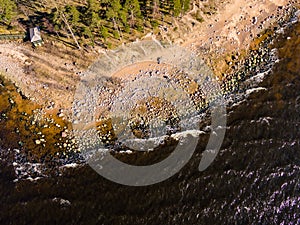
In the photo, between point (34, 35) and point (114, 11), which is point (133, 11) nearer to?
point (114, 11)

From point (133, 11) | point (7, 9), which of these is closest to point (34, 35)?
point (7, 9)

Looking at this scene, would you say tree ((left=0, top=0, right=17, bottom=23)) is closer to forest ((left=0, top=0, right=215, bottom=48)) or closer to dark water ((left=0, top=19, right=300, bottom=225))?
forest ((left=0, top=0, right=215, bottom=48))

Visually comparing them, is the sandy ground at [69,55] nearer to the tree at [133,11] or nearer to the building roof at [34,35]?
the building roof at [34,35]

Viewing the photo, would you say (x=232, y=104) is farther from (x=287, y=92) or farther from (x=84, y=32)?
(x=84, y=32)

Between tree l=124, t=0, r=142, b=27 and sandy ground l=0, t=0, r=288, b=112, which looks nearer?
tree l=124, t=0, r=142, b=27

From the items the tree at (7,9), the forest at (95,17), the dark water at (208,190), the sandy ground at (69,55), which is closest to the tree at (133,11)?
the forest at (95,17)

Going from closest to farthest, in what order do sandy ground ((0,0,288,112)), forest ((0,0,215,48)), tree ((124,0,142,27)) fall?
tree ((124,0,142,27))
forest ((0,0,215,48))
sandy ground ((0,0,288,112))

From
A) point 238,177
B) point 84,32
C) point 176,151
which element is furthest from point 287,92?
point 84,32

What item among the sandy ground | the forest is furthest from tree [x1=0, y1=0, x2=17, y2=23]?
the sandy ground
